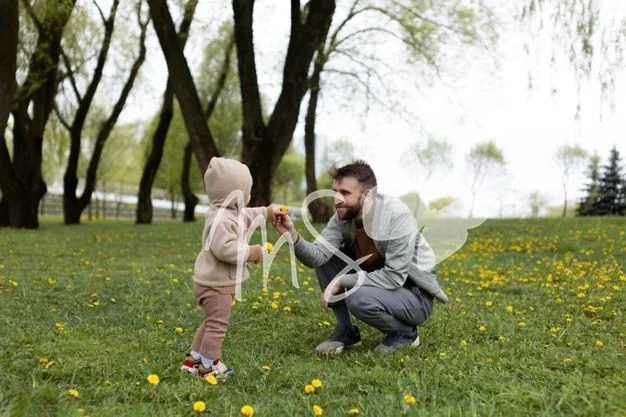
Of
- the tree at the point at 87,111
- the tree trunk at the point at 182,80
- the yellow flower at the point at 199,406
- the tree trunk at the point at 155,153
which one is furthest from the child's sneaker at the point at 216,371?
the tree trunk at the point at 155,153

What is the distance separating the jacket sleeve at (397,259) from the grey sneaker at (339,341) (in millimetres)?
537

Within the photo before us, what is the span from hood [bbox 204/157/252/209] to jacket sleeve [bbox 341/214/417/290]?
1031 millimetres

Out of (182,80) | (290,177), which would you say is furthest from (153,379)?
(290,177)

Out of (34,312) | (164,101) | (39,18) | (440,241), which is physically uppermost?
(39,18)

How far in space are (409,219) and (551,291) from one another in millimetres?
3075

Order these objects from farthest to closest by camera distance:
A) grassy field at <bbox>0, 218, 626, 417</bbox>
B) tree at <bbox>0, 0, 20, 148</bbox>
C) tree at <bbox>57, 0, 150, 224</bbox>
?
tree at <bbox>57, 0, 150, 224</bbox> → tree at <bbox>0, 0, 20, 148</bbox> → grassy field at <bbox>0, 218, 626, 417</bbox>

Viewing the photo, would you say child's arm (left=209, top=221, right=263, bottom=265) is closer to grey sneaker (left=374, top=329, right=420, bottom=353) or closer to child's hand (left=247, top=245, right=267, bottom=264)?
child's hand (left=247, top=245, right=267, bottom=264)

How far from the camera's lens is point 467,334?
4.82 metres

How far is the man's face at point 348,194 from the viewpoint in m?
4.18

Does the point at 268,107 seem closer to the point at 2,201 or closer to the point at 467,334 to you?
the point at 2,201

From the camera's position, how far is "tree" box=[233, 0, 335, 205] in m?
12.0

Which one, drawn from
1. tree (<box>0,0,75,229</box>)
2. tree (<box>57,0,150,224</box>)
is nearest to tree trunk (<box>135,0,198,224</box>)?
tree (<box>57,0,150,224</box>)

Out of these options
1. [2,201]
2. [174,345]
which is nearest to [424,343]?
[174,345]

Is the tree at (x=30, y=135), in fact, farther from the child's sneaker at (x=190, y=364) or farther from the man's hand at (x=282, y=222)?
the child's sneaker at (x=190, y=364)
